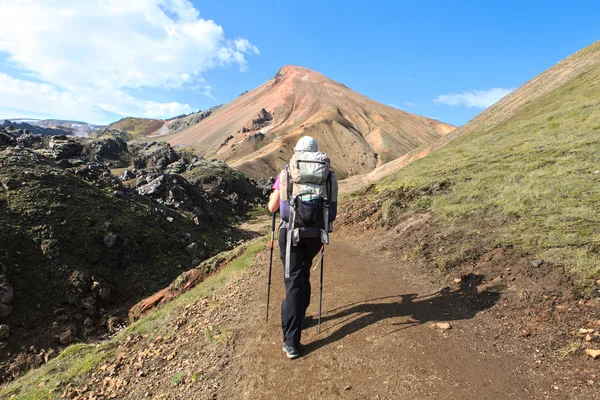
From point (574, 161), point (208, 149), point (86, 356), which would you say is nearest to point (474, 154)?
point (574, 161)

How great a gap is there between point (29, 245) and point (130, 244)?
14.6 feet

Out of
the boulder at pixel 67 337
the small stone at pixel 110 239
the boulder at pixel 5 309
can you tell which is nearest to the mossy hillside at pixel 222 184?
the small stone at pixel 110 239

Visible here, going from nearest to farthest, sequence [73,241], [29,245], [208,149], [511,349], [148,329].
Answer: [511,349]
[148,329]
[29,245]
[73,241]
[208,149]

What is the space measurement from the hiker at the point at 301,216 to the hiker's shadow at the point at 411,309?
2.55ft

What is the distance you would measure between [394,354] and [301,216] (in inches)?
97.0

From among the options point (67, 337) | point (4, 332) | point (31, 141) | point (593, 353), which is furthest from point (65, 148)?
point (593, 353)

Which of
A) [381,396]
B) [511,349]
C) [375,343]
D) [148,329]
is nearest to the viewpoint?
[381,396]

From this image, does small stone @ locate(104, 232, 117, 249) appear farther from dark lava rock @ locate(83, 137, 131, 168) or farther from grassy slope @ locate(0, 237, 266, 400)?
dark lava rock @ locate(83, 137, 131, 168)

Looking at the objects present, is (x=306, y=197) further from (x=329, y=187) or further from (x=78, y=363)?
(x=78, y=363)

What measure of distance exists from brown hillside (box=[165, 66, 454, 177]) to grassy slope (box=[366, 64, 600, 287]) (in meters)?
53.6

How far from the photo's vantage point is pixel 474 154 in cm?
2012

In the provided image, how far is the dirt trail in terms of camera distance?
14.9 ft

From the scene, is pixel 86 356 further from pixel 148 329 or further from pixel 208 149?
pixel 208 149

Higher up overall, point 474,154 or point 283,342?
point 474,154
